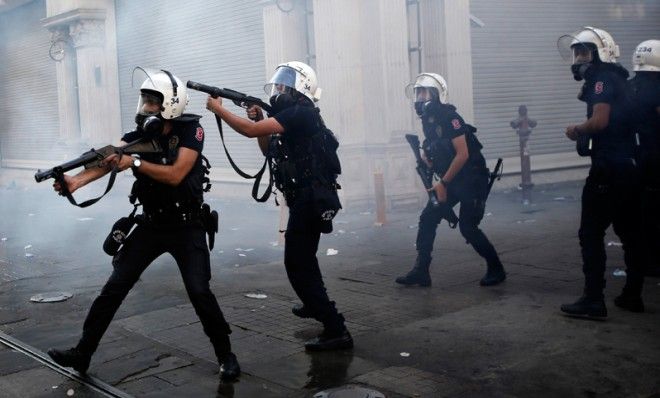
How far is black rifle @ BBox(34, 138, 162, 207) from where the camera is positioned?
412cm

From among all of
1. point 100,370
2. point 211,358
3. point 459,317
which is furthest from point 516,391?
point 100,370

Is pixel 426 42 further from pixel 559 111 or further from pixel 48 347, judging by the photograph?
pixel 48 347

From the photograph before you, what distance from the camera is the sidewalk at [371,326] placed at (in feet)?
14.4

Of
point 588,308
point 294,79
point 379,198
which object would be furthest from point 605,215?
point 379,198

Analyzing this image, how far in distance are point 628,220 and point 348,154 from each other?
6859 mm

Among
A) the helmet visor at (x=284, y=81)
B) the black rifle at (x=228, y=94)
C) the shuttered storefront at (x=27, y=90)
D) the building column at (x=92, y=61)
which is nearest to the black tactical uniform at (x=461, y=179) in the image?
the helmet visor at (x=284, y=81)

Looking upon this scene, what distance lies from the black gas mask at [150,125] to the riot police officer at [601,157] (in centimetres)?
274

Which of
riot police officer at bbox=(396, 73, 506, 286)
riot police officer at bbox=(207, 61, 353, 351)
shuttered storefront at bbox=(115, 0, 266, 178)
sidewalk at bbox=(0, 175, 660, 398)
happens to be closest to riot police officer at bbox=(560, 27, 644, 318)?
sidewalk at bbox=(0, 175, 660, 398)

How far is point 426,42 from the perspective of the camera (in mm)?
12648

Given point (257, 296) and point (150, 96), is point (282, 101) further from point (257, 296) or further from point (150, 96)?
point (257, 296)

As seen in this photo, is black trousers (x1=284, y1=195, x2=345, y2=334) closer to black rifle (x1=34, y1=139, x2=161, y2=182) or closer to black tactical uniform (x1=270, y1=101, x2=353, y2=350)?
black tactical uniform (x1=270, y1=101, x2=353, y2=350)

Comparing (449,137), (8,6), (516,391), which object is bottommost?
(516,391)

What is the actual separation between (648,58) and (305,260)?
312 cm

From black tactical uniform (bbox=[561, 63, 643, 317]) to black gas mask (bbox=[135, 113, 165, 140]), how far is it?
284 cm
